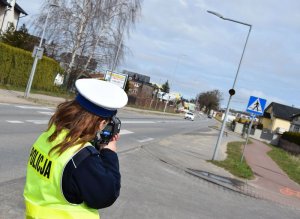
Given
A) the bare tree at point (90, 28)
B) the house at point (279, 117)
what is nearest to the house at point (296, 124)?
the house at point (279, 117)

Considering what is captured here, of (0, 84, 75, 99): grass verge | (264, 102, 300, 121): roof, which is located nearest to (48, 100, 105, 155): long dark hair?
(0, 84, 75, 99): grass verge

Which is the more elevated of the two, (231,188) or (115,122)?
(115,122)

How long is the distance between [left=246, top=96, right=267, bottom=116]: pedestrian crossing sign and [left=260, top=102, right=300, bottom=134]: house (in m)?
74.7

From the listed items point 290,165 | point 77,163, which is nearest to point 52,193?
point 77,163

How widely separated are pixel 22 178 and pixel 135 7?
38.3 m

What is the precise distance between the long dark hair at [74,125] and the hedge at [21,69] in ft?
96.3

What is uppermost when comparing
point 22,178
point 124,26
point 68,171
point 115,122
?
point 124,26

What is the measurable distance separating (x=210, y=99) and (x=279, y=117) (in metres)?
82.8

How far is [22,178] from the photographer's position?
813 cm

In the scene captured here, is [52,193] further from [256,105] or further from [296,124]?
[296,124]

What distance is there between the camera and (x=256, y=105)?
19.7 m

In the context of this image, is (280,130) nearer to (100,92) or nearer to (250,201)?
(250,201)

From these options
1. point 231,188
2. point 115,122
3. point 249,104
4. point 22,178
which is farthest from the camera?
point 249,104

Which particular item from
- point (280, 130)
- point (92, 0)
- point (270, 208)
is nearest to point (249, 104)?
point (270, 208)
